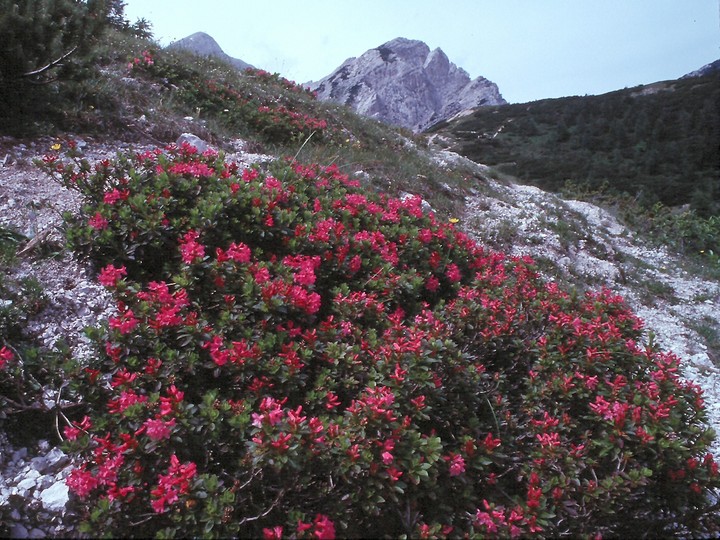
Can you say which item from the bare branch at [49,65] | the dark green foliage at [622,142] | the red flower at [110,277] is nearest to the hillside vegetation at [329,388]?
the red flower at [110,277]

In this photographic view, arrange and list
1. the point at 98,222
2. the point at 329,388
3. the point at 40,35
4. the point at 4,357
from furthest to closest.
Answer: the point at 40,35
the point at 98,222
the point at 329,388
the point at 4,357

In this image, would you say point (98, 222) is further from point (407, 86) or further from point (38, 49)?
point (407, 86)

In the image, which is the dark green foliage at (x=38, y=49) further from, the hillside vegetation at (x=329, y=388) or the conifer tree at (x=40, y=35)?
the hillside vegetation at (x=329, y=388)

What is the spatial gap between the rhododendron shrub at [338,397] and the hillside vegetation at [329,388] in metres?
0.01

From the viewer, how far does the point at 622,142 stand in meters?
23.5

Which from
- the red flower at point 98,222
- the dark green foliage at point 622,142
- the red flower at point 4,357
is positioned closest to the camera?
the red flower at point 4,357

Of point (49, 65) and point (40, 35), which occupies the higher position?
point (40, 35)

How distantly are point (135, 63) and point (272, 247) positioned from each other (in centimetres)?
573

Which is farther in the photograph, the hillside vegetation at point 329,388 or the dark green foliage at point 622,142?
the dark green foliage at point 622,142

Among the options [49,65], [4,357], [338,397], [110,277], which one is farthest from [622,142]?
[4,357]

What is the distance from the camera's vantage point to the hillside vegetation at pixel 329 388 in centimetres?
184

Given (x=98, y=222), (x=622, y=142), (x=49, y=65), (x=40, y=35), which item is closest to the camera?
(x=98, y=222)

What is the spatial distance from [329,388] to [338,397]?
0.11m

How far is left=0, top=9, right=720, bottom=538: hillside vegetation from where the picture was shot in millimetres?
1840
